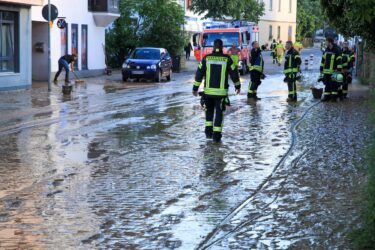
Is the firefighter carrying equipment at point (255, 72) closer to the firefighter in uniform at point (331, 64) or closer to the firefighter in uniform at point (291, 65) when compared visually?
the firefighter in uniform at point (291, 65)

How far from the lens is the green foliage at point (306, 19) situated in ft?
308

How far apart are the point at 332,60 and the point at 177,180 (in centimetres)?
1201

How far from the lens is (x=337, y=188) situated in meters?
9.20

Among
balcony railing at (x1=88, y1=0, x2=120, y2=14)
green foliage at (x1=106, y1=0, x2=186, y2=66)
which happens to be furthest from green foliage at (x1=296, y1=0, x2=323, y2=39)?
balcony railing at (x1=88, y1=0, x2=120, y2=14)

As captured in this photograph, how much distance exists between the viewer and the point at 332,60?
20.6 meters

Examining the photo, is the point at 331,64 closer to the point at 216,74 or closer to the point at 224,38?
the point at 216,74

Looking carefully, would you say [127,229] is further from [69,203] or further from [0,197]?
[0,197]

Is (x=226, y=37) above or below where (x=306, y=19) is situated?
below

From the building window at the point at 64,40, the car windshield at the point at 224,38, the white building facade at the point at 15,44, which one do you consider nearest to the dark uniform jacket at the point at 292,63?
the white building facade at the point at 15,44

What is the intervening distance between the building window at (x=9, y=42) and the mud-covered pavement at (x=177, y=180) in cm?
783

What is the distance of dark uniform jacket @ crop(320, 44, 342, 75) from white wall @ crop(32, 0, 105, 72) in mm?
12624

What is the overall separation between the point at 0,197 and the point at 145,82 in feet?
79.0

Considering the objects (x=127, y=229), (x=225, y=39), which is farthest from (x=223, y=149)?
(x=225, y=39)

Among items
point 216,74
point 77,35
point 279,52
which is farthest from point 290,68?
point 279,52
